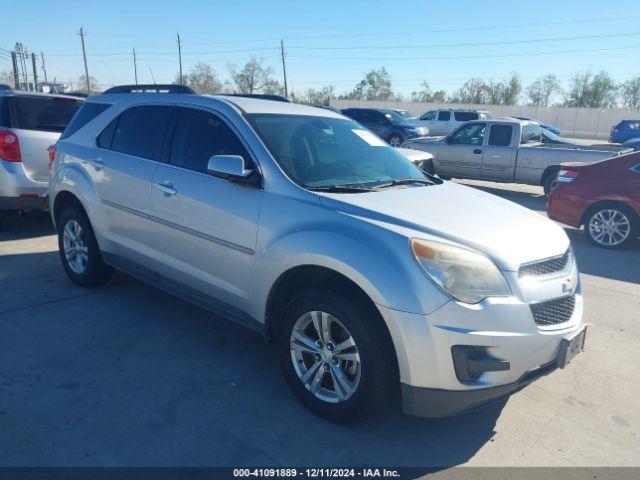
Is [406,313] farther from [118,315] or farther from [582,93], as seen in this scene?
[582,93]

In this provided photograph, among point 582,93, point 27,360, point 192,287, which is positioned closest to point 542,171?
point 192,287

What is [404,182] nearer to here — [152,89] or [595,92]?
[152,89]

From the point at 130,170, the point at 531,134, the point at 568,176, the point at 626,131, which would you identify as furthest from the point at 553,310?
the point at 626,131

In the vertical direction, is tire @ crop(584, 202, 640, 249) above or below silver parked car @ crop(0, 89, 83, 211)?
below

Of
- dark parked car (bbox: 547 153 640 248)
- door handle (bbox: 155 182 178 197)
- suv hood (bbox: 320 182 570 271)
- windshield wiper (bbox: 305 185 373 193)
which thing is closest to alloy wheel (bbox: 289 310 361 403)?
suv hood (bbox: 320 182 570 271)

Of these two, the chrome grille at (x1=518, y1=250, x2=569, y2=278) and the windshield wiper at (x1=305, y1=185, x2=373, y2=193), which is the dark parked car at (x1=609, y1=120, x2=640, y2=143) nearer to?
the chrome grille at (x1=518, y1=250, x2=569, y2=278)

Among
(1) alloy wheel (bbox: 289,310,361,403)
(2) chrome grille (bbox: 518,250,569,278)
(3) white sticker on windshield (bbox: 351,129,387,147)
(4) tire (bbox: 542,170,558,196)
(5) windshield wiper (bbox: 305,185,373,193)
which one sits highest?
(3) white sticker on windshield (bbox: 351,129,387,147)

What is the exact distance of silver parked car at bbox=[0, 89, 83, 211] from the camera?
6.64 m

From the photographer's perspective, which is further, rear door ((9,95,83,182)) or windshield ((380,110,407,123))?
windshield ((380,110,407,123))

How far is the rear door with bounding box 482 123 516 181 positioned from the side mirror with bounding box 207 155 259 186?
998cm

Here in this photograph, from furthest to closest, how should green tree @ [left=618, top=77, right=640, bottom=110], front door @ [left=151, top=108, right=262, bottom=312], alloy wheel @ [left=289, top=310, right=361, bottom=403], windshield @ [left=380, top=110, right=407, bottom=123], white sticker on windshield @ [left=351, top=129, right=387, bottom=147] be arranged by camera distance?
green tree @ [left=618, top=77, right=640, bottom=110] → windshield @ [left=380, top=110, right=407, bottom=123] → white sticker on windshield @ [left=351, top=129, right=387, bottom=147] → front door @ [left=151, top=108, right=262, bottom=312] → alloy wheel @ [left=289, top=310, right=361, bottom=403]

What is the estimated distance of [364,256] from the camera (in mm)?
2760

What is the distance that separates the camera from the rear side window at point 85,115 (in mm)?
4969

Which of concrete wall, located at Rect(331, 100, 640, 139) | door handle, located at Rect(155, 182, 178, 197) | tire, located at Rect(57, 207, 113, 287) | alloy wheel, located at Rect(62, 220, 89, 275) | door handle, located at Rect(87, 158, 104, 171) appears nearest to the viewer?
door handle, located at Rect(155, 182, 178, 197)
